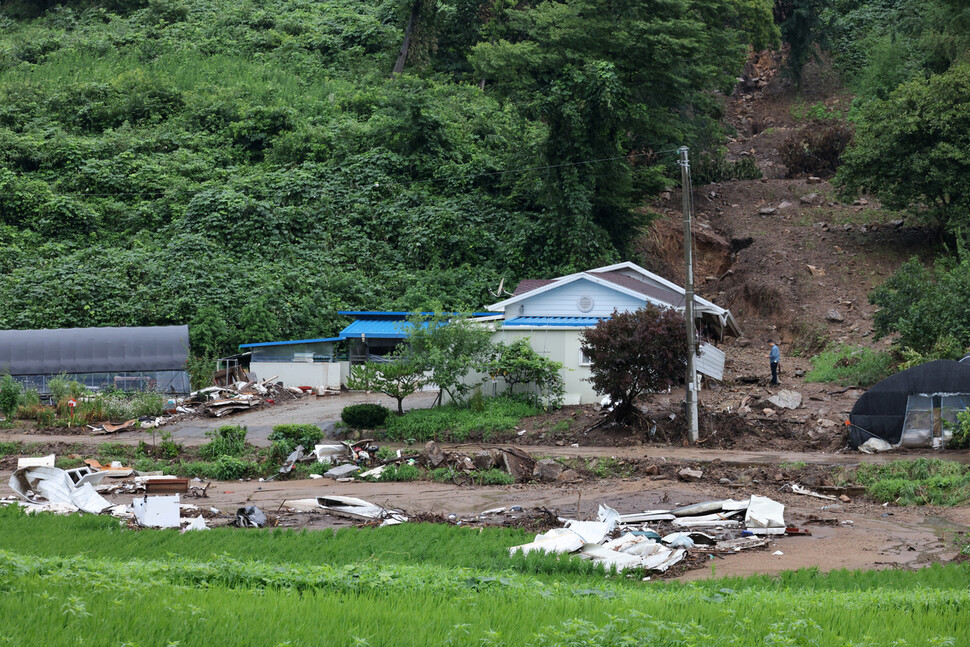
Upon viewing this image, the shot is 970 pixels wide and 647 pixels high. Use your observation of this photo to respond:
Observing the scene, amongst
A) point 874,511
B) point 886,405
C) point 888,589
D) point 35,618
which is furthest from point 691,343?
point 35,618

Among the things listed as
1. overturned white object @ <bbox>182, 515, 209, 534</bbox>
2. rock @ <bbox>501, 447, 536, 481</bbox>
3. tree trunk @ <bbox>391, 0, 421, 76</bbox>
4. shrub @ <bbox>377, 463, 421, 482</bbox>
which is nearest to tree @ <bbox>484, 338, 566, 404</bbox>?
rock @ <bbox>501, 447, 536, 481</bbox>

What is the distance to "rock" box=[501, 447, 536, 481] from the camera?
2124 cm

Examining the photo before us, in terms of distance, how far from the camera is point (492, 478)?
68.6ft

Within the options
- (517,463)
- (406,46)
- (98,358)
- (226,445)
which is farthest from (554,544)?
(406,46)

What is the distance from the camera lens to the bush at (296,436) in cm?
2380

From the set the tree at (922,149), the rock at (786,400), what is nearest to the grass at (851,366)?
the rock at (786,400)

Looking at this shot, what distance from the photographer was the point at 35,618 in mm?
7906

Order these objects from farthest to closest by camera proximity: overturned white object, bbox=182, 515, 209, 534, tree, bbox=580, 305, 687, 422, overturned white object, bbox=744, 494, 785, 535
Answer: tree, bbox=580, 305, 687, 422
overturned white object, bbox=182, 515, 209, 534
overturned white object, bbox=744, 494, 785, 535

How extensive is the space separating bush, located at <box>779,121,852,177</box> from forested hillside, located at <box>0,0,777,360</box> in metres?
5.84

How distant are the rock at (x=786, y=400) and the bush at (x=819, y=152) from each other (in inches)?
1148

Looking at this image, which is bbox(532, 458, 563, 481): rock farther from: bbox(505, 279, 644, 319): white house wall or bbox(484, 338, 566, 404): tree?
bbox(505, 279, 644, 319): white house wall

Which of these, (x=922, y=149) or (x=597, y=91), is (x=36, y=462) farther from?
(x=922, y=149)

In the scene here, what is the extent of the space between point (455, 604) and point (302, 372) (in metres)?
26.0

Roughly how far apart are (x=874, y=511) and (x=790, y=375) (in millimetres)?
16218
